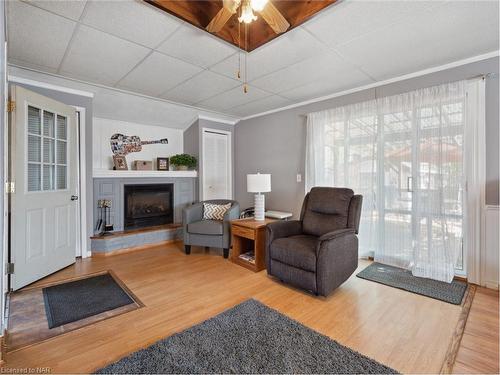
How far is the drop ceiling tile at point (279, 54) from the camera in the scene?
2.15m

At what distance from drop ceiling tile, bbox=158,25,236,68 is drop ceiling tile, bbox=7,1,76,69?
2.52ft

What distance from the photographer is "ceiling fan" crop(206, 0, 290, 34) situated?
1512 millimetres

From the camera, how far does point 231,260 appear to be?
10.7ft

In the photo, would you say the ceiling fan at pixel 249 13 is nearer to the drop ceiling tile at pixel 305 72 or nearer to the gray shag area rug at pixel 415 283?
the drop ceiling tile at pixel 305 72

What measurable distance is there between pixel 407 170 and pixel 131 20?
10.3 feet

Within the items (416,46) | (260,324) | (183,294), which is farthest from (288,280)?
(416,46)

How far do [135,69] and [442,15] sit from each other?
288 centimetres

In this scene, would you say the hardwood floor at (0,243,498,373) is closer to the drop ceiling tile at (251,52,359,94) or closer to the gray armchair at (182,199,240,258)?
the gray armchair at (182,199,240,258)

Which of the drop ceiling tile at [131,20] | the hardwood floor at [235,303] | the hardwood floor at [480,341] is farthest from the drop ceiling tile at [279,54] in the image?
the hardwood floor at [480,341]

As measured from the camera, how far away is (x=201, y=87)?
330 centimetres

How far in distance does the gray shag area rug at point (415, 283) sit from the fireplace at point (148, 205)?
3.32m

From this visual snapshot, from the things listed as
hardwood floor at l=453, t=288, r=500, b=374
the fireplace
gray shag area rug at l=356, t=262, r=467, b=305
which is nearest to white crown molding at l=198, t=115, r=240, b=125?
the fireplace

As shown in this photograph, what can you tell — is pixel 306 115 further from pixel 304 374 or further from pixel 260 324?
pixel 304 374

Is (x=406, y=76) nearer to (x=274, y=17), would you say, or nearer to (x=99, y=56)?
(x=274, y=17)
